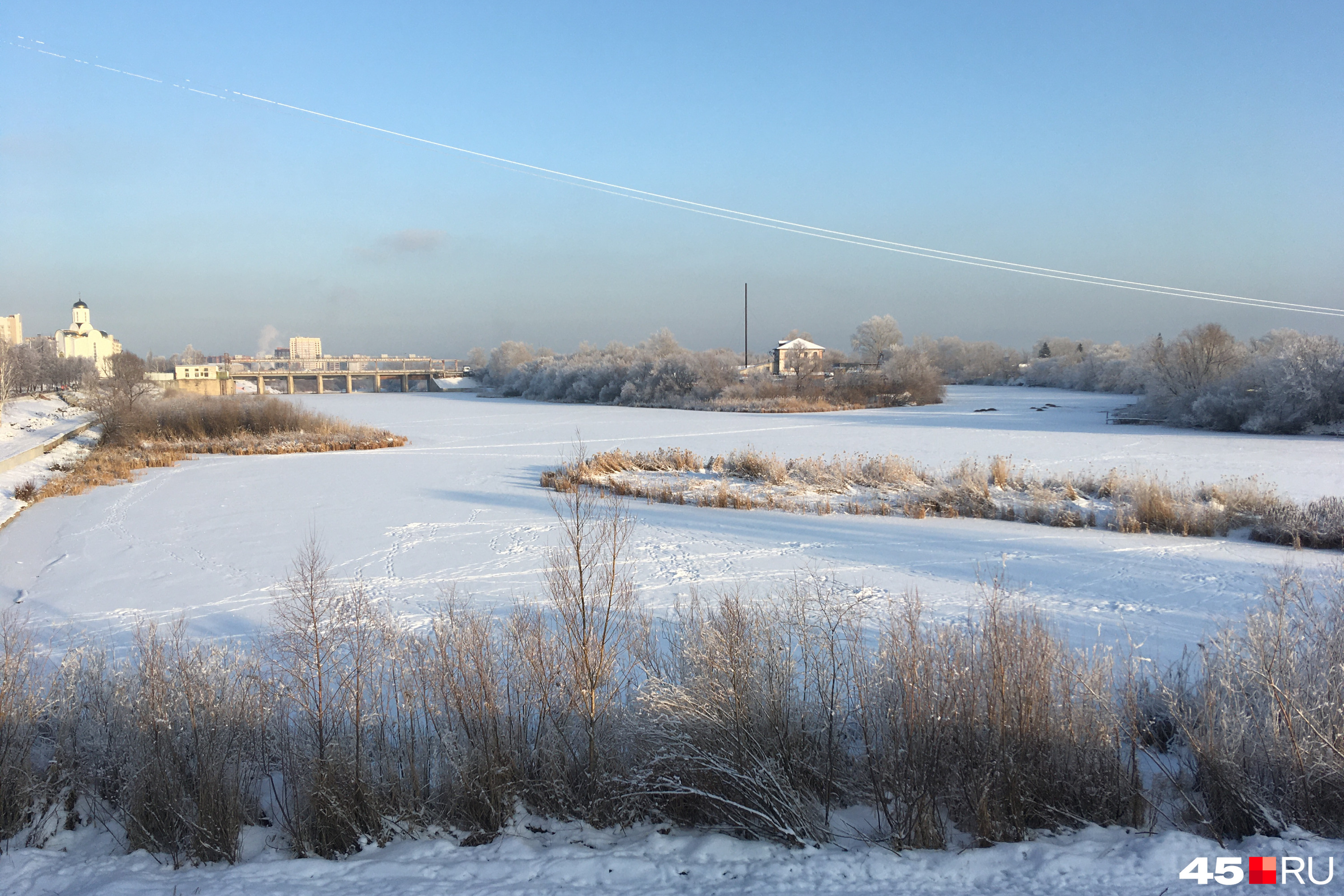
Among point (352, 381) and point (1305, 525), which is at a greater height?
point (352, 381)

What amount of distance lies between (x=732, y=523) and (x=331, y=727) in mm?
9299

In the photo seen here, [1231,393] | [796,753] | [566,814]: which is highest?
[1231,393]

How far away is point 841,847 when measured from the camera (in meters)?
4.39

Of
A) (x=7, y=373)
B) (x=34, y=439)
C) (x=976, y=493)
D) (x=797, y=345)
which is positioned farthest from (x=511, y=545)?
(x=797, y=345)

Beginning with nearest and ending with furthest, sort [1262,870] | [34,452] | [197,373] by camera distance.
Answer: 1. [1262,870]
2. [34,452]
3. [197,373]

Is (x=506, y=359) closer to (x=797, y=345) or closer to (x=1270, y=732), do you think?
(x=797, y=345)

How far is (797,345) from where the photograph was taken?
286ft

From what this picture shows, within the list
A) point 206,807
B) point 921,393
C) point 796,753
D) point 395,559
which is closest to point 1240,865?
point 796,753

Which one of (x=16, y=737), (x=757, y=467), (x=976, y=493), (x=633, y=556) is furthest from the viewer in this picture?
(x=757, y=467)

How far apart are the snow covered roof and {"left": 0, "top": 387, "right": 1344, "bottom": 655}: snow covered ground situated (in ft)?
204

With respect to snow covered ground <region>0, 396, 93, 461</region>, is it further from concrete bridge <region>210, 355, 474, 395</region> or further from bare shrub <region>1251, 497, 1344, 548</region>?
concrete bridge <region>210, 355, 474, 395</region>

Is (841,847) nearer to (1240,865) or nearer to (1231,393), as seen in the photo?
(1240,865)

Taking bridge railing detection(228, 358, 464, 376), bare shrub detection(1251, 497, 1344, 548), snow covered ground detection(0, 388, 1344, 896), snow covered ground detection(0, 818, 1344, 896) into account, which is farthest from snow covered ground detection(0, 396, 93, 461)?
bridge railing detection(228, 358, 464, 376)

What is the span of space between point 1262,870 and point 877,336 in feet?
309
